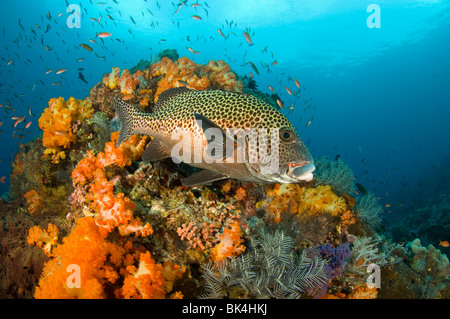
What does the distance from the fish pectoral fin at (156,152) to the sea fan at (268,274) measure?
5.94 feet

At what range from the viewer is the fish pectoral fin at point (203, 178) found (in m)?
3.24

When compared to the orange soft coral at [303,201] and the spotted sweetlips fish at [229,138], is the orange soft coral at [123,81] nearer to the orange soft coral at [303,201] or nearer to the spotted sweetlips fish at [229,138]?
the spotted sweetlips fish at [229,138]

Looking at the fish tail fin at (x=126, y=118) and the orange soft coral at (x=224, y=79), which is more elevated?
the orange soft coral at (x=224, y=79)

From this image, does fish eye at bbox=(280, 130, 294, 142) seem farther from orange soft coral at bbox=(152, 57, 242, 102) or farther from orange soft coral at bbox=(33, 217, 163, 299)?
orange soft coral at bbox=(152, 57, 242, 102)

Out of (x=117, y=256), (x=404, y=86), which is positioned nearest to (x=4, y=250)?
(x=117, y=256)

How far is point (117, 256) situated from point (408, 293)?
468cm

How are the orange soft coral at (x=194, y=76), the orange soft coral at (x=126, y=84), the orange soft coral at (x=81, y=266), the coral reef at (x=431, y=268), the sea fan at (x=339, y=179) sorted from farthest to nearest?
1. the orange soft coral at (x=126, y=84)
2. the orange soft coral at (x=194, y=76)
3. the sea fan at (x=339, y=179)
4. the coral reef at (x=431, y=268)
5. the orange soft coral at (x=81, y=266)

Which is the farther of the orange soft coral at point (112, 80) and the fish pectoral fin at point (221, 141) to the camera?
the orange soft coral at point (112, 80)

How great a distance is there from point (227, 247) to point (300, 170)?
137cm

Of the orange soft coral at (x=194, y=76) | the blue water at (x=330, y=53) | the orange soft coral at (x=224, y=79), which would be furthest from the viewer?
the blue water at (x=330, y=53)

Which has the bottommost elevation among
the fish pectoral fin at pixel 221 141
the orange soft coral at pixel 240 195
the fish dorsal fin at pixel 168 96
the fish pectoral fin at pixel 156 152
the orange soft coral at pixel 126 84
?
the orange soft coral at pixel 240 195

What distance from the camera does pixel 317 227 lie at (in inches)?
153

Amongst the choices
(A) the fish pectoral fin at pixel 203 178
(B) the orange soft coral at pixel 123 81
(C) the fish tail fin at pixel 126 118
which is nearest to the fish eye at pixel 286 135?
(A) the fish pectoral fin at pixel 203 178

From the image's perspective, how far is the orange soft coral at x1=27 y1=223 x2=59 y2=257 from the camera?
3611mm
